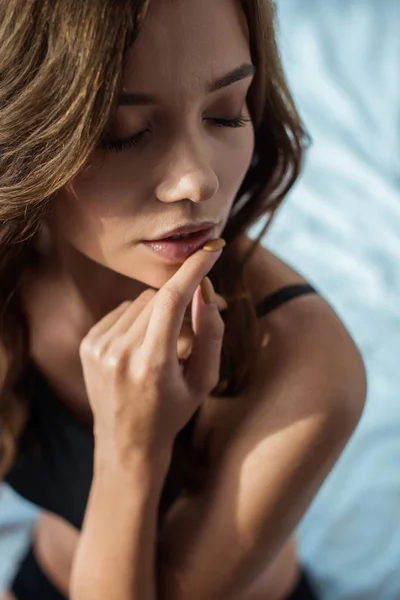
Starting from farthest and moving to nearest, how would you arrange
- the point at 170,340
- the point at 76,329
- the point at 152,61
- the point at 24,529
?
the point at 24,529 < the point at 76,329 < the point at 170,340 < the point at 152,61

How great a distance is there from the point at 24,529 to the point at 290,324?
2.34 ft

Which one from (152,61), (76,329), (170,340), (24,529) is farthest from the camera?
(24,529)

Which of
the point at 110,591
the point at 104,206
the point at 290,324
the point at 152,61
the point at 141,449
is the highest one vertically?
the point at 152,61

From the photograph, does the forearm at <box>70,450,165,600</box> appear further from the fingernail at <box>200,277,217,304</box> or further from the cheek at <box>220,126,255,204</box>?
the cheek at <box>220,126,255,204</box>

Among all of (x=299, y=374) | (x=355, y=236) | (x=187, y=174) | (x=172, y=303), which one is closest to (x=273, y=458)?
(x=299, y=374)

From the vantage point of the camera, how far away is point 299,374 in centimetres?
77

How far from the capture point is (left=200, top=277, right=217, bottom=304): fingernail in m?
0.72

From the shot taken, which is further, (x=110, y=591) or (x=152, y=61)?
(x=110, y=591)

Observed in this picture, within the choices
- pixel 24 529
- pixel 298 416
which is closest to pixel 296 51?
pixel 24 529

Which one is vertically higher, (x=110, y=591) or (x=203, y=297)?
(x=203, y=297)

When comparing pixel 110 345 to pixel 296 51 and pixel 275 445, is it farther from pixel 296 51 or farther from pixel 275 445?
pixel 296 51

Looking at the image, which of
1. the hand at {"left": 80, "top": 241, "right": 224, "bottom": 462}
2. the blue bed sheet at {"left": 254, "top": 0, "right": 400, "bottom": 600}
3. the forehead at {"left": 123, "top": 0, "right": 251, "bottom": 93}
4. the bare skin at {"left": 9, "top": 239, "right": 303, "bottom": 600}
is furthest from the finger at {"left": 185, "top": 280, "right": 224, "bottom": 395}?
the blue bed sheet at {"left": 254, "top": 0, "right": 400, "bottom": 600}

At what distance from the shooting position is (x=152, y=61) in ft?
1.90

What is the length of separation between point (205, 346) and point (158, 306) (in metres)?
0.08
